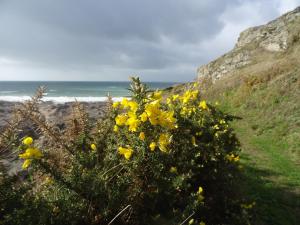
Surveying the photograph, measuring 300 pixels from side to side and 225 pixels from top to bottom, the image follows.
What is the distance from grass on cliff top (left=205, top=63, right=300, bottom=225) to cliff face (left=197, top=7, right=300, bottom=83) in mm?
6226

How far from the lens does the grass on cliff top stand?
195 inches

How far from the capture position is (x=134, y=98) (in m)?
2.38

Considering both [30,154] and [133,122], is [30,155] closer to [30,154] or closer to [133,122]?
[30,154]

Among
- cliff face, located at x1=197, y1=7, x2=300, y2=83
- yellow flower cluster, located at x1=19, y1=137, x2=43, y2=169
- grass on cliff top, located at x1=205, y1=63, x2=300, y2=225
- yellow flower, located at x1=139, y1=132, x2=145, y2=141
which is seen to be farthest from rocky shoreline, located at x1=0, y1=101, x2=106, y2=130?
cliff face, located at x1=197, y1=7, x2=300, y2=83

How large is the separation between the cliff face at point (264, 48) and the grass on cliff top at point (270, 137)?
6.23 metres

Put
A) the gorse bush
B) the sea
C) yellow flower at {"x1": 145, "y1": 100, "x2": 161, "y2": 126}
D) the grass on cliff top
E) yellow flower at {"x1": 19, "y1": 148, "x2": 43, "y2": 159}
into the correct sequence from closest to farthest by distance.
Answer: yellow flower at {"x1": 19, "y1": 148, "x2": 43, "y2": 159}
the gorse bush
yellow flower at {"x1": 145, "y1": 100, "x2": 161, "y2": 126}
the sea
the grass on cliff top

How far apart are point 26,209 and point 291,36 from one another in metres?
21.5

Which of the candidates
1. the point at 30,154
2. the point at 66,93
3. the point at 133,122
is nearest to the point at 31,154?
the point at 30,154

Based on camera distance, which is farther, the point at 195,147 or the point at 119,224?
the point at 195,147

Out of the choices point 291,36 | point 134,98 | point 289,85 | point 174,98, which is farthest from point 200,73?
point 134,98

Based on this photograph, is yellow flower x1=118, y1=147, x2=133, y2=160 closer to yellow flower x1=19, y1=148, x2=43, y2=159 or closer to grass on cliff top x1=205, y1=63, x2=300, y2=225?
yellow flower x1=19, y1=148, x2=43, y2=159

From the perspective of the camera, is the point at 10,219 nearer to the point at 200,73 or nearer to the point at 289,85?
the point at 289,85

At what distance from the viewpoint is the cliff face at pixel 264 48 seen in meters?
20.4

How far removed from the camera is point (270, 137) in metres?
9.13
